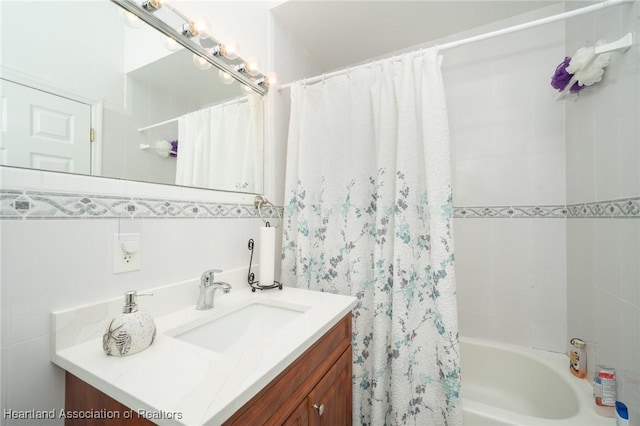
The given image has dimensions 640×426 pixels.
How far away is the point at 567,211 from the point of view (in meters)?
1.40

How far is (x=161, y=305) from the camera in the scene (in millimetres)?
811

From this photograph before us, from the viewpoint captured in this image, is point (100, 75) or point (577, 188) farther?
point (577, 188)

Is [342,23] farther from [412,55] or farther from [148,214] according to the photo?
[148,214]

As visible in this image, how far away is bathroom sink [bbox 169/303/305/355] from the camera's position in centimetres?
81

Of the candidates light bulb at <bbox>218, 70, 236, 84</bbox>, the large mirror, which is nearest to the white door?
the large mirror

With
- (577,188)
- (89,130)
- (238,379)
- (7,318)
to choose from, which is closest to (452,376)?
(238,379)

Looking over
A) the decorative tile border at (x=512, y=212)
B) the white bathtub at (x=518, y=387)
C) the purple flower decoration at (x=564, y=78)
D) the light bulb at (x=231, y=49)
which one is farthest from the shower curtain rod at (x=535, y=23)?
the white bathtub at (x=518, y=387)

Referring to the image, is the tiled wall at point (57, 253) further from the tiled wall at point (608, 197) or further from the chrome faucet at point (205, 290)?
the tiled wall at point (608, 197)

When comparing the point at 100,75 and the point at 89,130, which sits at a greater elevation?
the point at 100,75

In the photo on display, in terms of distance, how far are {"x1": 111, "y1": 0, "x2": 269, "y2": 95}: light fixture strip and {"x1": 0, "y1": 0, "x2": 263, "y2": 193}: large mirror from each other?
0.07 ft

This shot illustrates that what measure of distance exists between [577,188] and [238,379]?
1.70 meters

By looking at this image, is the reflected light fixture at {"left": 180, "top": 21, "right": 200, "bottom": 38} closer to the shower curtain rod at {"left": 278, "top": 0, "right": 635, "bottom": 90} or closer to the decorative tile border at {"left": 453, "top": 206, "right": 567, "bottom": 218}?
the shower curtain rod at {"left": 278, "top": 0, "right": 635, "bottom": 90}

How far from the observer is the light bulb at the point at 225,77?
1.10 metres

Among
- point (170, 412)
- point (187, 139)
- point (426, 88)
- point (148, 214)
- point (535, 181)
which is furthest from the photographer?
point (535, 181)
